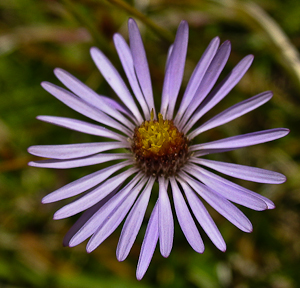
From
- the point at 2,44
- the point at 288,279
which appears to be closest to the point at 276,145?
the point at 288,279

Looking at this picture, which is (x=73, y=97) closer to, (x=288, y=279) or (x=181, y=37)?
(x=181, y=37)

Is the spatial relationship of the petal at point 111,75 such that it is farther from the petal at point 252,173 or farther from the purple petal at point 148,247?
the purple petal at point 148,247

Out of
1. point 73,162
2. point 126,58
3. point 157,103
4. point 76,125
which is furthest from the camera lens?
point 157,103

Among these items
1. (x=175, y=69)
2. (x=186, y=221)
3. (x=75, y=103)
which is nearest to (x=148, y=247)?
(x=186, y=221)

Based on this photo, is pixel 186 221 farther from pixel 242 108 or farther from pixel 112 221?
pixel 242 108

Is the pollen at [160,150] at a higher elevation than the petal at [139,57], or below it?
below

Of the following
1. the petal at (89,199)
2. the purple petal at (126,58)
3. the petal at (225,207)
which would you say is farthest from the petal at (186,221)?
the purple petal at (126,58)

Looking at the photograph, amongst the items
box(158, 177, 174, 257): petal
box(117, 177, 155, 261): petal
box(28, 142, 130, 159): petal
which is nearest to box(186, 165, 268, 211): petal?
box(158, 177, 174, 257): petal
